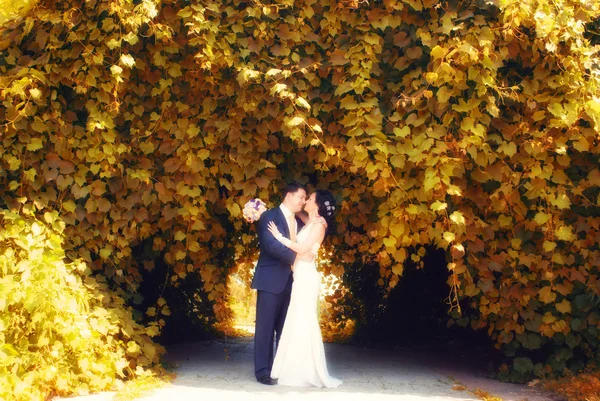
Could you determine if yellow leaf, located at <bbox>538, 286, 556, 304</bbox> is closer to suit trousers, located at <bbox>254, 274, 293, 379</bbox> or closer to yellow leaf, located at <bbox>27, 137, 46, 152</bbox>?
suit trousers, located at <bbox>254, 274, 293, 379</bbox>

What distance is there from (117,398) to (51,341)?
66 cm

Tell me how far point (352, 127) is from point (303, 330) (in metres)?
1.77

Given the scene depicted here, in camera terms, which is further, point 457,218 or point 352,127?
point 352,127

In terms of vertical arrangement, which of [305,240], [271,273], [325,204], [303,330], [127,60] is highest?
[127,60]

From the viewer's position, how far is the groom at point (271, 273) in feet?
16.6

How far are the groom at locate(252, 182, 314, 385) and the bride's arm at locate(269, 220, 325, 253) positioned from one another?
0.14 feet

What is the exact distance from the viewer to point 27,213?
4.98 metres

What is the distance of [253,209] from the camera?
5199mm

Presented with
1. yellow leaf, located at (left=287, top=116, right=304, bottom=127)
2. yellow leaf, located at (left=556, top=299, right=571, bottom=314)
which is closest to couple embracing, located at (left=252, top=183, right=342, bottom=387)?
yellow leaf, located at (left=287, top=116, right=304, bottom=127)

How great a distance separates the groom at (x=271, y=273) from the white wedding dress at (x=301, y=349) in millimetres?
127

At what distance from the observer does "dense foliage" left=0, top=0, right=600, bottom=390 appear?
4.86m

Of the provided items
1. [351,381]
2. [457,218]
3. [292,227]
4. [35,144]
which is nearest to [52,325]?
[35,144]

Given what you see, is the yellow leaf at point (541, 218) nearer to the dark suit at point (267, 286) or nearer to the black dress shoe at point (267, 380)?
the dark suit at point (267, 286)

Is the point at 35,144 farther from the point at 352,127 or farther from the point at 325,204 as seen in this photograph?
the point at 352,127
